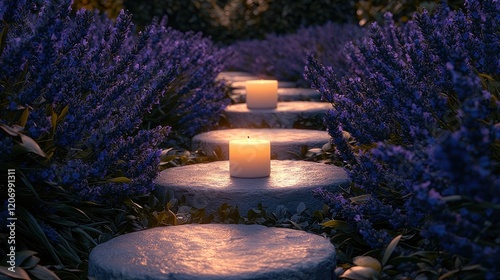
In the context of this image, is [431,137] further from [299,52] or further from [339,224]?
[299,52]

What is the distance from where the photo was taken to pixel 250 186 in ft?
10.5

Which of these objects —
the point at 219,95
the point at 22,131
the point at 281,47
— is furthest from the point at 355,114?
the point at 281,47

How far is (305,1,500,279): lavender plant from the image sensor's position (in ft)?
5.57

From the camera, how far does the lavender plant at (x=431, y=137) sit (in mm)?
1698

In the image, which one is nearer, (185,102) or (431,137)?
(431,137)

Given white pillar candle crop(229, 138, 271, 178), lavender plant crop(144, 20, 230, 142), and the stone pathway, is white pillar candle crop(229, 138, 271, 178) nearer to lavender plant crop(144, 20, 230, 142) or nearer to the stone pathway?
the stone pathway

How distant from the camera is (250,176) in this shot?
3379 mm

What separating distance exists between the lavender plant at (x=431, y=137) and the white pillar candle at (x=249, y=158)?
1.30 ft

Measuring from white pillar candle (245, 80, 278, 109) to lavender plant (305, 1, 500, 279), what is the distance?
194 centimetres

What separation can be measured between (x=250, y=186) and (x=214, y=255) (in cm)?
88

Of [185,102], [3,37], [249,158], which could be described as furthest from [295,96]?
[3,37]

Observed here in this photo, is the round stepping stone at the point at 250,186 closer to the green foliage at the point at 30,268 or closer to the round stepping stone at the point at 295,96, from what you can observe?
the green foliage at the point at 30,268

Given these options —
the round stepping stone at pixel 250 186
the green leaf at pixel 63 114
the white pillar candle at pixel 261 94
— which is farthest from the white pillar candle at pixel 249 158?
the white pillar candle at pixel 261 94

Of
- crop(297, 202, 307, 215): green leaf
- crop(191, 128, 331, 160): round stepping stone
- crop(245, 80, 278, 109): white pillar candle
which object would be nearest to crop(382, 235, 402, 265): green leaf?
crop(297, 202, 307, 215): green leaf
